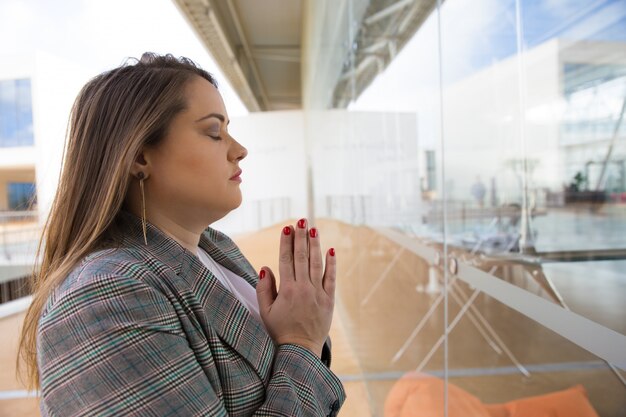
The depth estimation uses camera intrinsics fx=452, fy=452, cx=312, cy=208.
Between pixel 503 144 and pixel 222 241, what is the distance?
0.87m

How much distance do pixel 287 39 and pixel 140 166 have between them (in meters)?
12.6

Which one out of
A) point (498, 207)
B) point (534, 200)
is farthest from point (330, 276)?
point (498, 207)

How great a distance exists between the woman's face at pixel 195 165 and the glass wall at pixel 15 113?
5.17 metres

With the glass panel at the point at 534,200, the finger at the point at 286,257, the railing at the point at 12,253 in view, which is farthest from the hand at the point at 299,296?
the railing at the point at 12,253

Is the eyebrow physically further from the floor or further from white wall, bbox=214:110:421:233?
white wall, bbox=214:110:421:233

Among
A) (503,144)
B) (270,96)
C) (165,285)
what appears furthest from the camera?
(270,96)

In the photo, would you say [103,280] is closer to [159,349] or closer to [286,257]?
[159,349]

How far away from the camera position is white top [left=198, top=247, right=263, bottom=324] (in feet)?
3.20

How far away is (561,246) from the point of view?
38.2 inches

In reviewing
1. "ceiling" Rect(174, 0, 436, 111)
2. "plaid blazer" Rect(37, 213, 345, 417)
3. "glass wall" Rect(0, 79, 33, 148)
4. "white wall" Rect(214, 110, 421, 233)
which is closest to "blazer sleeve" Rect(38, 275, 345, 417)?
"plaid blazer" Rect(37, 213, 345, 417)

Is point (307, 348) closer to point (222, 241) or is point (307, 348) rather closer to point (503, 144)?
point (222, 241)

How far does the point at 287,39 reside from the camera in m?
12.6

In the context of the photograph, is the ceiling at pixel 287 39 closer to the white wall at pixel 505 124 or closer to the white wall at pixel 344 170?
the white wall at pixel 344 170

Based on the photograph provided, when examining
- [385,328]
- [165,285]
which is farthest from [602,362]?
[385,328]
